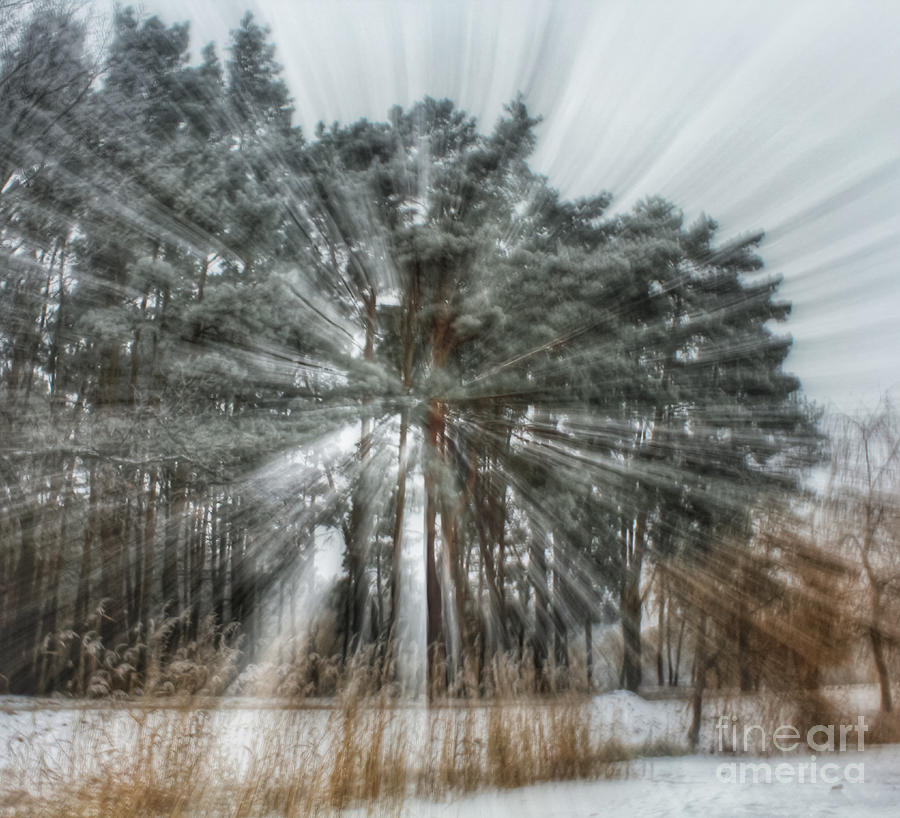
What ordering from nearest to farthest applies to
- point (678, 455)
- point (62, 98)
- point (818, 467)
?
point (62, 98) < point (818, 467) < point (678, 455)

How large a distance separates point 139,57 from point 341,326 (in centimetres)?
505

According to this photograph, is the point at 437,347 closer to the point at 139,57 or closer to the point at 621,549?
the point at 621,549

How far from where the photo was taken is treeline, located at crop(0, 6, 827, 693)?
36.4 feet

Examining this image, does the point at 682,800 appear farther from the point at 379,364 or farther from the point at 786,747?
the point at 379,364

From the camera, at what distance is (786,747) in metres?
7.02

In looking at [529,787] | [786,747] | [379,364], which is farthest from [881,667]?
[379,364]

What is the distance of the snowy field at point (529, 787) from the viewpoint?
409 centimetres

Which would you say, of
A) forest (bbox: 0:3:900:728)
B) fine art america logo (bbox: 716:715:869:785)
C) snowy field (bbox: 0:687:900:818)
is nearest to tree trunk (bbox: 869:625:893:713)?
fine art america logo (bbox: 716:715:869:785)

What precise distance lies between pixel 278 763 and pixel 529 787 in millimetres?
2060

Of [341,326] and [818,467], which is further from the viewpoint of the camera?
[341,326]

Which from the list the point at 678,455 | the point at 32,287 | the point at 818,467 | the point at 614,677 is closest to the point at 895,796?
the point at 818,467

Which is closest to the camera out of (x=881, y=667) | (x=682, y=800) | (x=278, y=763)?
(x=278, y=763)

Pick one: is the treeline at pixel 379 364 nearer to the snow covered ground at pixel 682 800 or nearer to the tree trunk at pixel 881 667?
the tree trunk at pixel 881 667

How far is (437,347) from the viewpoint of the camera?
1302 cm
